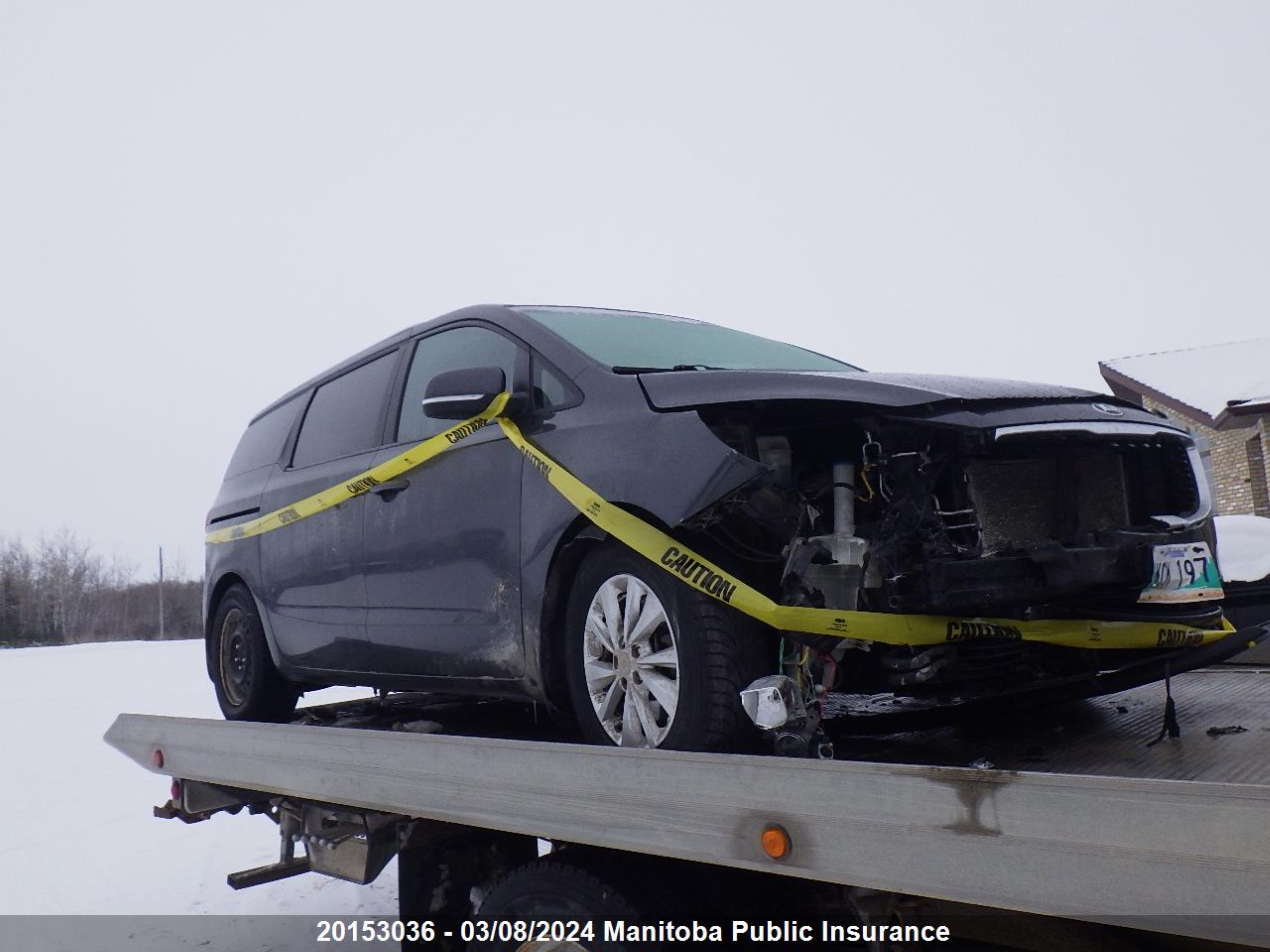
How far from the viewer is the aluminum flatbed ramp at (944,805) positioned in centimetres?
147

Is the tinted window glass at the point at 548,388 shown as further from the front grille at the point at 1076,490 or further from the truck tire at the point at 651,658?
the front grille at the point at 1076,490

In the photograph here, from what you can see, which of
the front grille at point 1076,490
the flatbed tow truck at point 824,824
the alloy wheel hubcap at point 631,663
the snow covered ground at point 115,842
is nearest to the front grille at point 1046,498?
the front grille at point 1076,490

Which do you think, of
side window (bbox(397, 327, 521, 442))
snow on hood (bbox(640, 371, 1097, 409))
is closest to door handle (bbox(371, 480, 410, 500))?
side window (bbox(397, 327, 521, 442))

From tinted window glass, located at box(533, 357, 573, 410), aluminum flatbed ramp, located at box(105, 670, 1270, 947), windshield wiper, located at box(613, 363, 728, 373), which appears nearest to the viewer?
aluminum flatbed ramp, located at box(105, 670, 1270, 947)

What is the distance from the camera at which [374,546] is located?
380 cm

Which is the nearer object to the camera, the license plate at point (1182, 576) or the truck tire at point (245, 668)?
the license plate at point (1182, 576)

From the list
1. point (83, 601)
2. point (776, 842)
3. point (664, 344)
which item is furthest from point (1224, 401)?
point (83, 601)

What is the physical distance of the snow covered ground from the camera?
596cm

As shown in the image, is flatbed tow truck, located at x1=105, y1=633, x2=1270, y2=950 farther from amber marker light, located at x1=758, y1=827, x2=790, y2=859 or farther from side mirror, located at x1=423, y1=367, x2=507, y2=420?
side mirror, located at x1=423, y1=367, x2=507, y2=420

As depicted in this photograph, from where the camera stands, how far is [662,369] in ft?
10.2

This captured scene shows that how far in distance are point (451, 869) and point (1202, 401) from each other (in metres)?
14.2

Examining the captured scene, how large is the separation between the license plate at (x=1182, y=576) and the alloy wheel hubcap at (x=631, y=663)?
1.10 meters

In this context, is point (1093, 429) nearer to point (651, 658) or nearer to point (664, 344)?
point (651, 658)

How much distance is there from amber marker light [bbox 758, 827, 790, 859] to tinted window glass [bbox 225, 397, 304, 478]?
3509 millimetres
